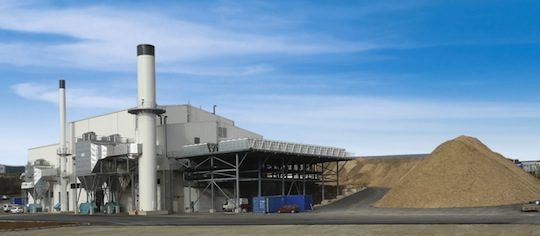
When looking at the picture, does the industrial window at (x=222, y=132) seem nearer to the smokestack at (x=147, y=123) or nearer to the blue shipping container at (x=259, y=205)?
the smokestack at (x=147, y=123)

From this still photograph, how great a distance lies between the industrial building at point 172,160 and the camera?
8306 centimetres

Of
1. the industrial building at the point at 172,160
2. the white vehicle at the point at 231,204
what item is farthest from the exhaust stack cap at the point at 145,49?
the white vehicle at the point at 231,204

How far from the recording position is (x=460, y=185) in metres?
78.7

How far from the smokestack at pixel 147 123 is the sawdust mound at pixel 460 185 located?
30.1 meters

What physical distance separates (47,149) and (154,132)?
43156 mm

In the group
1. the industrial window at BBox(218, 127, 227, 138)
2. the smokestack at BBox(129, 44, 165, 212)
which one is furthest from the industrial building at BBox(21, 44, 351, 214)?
the smokestack at BBox(129, 44, 165, 212)

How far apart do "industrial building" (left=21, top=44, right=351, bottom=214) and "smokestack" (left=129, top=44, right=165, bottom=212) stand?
133 mm

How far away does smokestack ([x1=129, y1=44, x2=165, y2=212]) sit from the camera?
81.9m

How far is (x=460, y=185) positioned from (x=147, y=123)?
1637 inches

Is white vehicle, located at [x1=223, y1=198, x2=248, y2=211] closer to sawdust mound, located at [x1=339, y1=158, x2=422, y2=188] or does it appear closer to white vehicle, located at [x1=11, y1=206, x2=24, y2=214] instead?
white vehicle, located at [x1=11, y1=206, x2=24, y2=214]

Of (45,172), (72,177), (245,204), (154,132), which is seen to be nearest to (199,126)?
(154,132)

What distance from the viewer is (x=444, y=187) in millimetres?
78625

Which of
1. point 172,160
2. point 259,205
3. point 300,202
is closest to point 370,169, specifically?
point 172,160

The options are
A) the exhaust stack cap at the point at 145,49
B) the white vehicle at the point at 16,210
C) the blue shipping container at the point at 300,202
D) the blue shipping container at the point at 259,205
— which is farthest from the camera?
the white vehicle at the point at 16,210
